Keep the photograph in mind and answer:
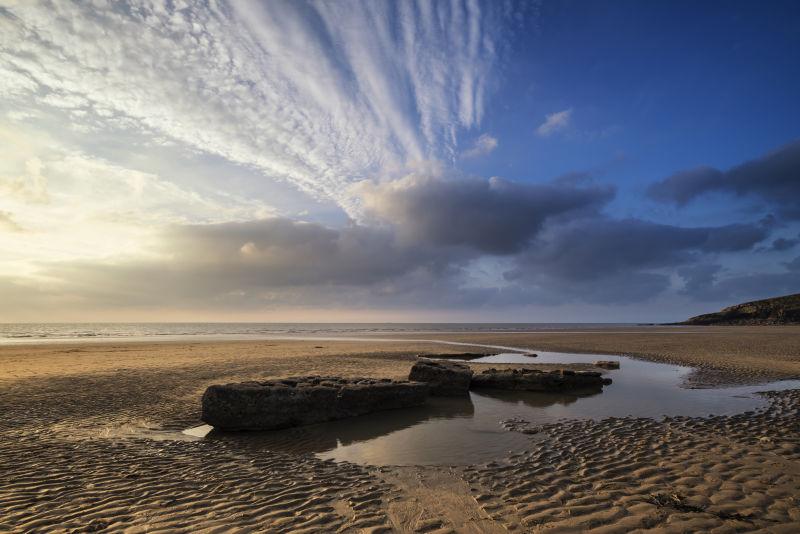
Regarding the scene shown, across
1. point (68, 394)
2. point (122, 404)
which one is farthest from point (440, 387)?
point (68, 394)

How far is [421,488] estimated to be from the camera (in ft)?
22.5

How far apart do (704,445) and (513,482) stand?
519cm

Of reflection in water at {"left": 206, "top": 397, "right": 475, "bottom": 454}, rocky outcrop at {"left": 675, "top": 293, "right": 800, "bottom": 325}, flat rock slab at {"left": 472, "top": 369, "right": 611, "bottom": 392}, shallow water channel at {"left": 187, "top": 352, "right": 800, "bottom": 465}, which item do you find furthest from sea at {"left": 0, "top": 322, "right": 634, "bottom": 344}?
shallow water channel at {"left": 187, "top": 352, "right": 800, "bottom": 465}

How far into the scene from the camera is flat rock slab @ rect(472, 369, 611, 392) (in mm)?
16672

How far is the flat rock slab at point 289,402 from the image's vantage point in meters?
10.7

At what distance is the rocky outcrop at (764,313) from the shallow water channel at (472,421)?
111038mm

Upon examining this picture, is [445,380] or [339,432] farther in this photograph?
[445,380]

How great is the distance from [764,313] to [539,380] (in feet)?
416

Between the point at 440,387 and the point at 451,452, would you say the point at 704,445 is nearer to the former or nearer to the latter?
the point at 451,452

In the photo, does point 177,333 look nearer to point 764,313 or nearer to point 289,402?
point 289,402

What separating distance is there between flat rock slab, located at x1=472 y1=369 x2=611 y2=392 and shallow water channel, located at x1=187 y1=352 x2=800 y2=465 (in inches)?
22.2

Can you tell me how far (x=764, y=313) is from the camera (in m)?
104

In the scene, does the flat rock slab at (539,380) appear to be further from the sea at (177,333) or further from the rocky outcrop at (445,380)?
the sea at (177,333)

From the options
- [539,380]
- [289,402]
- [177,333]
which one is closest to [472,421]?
[289,402]
